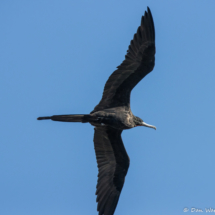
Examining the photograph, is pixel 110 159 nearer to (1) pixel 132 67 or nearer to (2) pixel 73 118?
(2) pixel 73 118

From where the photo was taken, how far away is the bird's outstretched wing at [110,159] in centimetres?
1350

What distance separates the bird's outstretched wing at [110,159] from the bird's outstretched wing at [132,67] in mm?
983

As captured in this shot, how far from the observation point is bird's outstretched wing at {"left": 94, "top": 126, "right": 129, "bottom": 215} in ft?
44.3

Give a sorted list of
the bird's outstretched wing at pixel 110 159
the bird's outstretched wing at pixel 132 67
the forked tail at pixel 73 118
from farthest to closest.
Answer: the bird's outstretched wing at pixel 110 159, the bird's outstretched wing at pixel 132 67, the forked tail at pixel 73 118

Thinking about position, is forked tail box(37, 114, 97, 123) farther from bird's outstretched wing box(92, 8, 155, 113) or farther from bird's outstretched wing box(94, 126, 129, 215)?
bird's outstretched wing box(94, 126, 129, 215)

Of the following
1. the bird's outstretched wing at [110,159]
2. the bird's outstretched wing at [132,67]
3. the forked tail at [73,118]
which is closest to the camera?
the forked tail at [73,118]

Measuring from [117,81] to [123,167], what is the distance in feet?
8.86

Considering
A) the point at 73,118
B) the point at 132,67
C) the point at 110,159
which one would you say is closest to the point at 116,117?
the point at 73,118

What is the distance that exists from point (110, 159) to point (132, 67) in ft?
9.66

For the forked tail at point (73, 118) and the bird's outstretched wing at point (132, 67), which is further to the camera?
the bird's outstretched wing at point (132, 67)

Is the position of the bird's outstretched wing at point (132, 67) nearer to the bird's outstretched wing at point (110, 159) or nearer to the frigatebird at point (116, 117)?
the frigatebird at point (116, 117)

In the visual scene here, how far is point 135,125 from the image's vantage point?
43.6 ft

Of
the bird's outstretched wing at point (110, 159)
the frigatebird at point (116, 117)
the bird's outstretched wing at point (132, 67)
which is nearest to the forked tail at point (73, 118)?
the frigatebird at point (116, 117)

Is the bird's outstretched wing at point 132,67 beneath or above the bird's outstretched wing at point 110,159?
above
